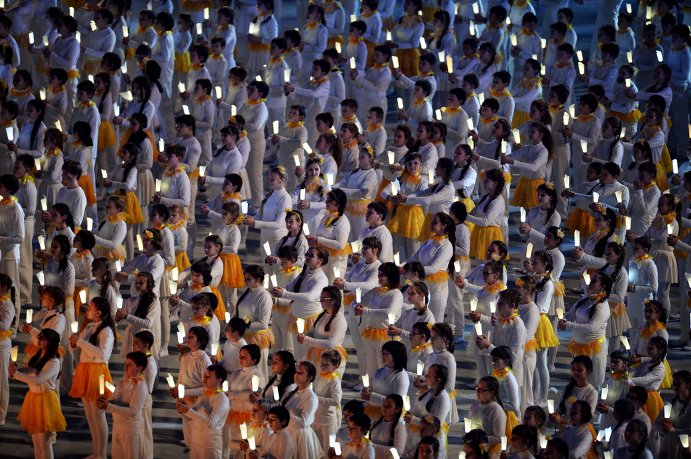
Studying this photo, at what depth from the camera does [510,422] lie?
12141 mm

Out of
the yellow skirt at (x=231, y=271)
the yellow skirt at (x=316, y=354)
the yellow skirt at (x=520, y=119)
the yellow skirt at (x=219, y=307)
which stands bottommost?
the yellow skirt at (x=316, y=354)

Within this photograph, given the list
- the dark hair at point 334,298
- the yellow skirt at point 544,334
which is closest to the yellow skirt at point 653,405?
the yellow skirt at point 544,334

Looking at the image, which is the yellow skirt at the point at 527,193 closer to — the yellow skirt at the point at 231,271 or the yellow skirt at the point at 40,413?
the yellow skirt at the point at 231,271

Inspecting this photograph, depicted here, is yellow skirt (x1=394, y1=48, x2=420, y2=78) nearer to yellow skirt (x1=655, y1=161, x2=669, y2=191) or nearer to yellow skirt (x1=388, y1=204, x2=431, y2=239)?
yellow skirt (x1=655, y1=161, x2=669, y2=191)

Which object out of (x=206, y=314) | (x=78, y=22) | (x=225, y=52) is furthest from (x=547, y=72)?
(x=206, y=314)

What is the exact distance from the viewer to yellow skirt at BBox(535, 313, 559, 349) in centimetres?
1345

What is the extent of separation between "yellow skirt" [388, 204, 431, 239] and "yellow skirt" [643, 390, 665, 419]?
315 centimetres

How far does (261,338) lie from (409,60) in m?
6.38

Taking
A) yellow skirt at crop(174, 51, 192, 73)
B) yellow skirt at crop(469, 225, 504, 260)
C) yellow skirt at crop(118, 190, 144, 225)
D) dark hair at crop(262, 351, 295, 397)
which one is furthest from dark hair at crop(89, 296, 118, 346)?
yellow skirt at crop(174, 51, 192, 73)

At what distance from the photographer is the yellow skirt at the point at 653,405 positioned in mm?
12820

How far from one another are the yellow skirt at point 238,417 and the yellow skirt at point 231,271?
82.8 inches

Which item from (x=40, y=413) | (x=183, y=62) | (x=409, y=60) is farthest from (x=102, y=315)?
(x=409, y=60)

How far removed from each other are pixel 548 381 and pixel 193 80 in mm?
6172

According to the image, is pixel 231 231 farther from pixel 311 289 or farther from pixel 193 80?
pixel 193 80
